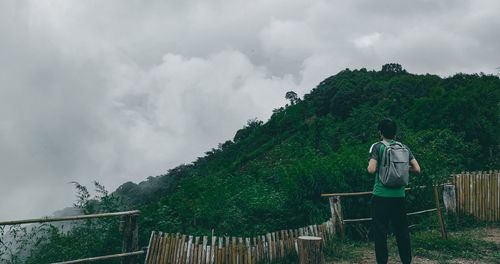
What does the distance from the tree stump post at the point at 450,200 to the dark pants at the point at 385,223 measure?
4.48m

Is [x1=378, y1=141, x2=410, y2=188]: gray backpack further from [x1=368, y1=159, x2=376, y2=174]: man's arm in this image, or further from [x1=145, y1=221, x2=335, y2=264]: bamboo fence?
[x1=145, y1=221, x2=335, y2=264]: bamboo fence

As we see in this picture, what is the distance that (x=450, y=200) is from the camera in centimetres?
696

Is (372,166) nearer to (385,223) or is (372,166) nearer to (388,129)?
(388,129)

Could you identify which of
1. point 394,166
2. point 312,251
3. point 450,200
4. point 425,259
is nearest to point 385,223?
point 394,166

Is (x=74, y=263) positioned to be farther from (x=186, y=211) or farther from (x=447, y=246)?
(x=447, y=246)

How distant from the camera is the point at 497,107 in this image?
61.4ft

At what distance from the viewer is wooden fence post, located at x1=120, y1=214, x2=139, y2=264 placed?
433cm

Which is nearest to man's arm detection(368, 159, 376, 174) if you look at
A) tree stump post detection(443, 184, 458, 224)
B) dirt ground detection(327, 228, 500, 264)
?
dirt ground detection(327, 228, 500, 264)

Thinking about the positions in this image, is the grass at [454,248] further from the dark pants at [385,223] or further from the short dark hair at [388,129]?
the short dark hair at [388,129]

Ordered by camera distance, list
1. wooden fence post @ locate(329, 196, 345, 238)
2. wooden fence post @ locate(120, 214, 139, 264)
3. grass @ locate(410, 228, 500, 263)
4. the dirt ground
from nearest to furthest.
→ 1. wooden fence post @ locate(120, 214, 139, 264)
2. the dirt ground
3. grass @ locate(410, 228, 500, 263)
4. wooden fence post @ locate(329, 196, 345, 238)

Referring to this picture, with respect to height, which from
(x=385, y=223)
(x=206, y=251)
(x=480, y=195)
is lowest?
(x=206, y=251)

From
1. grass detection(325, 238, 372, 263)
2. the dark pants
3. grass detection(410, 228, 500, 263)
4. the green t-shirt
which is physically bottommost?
grass detection(325, 238, 372, 263)

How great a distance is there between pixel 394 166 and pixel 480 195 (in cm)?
546

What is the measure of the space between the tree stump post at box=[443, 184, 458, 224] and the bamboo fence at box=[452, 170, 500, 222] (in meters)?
0.18
